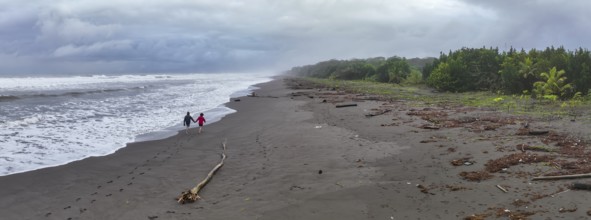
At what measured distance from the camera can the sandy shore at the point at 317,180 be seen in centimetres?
813

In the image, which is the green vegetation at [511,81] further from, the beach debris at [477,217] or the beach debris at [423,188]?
the beach debris at [477,217]

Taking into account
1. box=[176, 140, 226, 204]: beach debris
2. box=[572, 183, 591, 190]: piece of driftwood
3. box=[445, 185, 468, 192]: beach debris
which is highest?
box=[572, 183, 591, 190]: piece of driftwood

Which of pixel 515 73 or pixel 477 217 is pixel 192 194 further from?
pixel 515 73

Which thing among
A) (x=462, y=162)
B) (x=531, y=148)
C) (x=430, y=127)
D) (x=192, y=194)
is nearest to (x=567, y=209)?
(x=462, y=162)

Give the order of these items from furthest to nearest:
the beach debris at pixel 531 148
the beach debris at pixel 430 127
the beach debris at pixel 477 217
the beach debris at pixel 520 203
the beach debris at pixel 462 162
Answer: the beach debris at pixel 430 127
the beach debris at pixel 531 148
the beach debris at pixel 462 162
the beach debris at pixel 520 203
the beach debris at pixel 477 217

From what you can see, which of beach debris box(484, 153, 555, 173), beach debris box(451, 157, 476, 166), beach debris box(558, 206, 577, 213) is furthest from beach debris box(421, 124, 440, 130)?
beach debris box(558, 206, 577, 213)

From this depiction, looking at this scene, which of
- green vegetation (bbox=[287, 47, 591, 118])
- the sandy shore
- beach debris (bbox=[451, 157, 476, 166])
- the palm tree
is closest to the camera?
the sandy shore

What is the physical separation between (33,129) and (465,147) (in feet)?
61.7

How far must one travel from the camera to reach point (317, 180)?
10.4 meters

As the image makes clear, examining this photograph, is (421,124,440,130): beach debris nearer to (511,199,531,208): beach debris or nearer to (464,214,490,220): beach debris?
(511,199,531,208): beach debris

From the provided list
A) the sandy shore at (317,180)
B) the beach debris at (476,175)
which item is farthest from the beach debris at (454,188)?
the beach debris at (476,175)

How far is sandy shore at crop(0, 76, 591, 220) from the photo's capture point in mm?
8133

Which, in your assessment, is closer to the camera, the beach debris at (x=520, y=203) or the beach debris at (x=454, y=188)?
the beach debris at (x=520, y=203)

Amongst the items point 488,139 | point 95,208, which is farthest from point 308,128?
point 95,208
